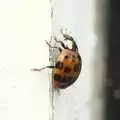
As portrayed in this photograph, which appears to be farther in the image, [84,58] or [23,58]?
[84,58]

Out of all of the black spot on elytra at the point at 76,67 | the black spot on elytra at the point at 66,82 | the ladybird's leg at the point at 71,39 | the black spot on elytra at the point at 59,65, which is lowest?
the black spot on elytra at the point at 66,82

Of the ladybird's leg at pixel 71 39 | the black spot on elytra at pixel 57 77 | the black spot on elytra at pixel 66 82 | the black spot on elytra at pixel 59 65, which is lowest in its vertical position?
the black spot on elytra at pixel 66 82

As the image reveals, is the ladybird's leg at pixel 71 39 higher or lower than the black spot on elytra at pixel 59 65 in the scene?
higher

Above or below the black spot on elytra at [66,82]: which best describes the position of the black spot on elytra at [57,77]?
above

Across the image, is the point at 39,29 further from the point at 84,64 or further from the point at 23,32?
the point at 84,64

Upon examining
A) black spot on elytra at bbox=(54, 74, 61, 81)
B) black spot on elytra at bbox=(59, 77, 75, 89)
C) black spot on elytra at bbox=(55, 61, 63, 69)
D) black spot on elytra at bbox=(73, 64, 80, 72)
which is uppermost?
black spot on elytra at bbox=(55, 61, 63, 69)
